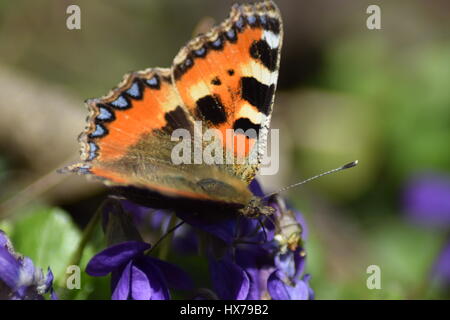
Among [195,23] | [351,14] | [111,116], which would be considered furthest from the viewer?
[351,14]

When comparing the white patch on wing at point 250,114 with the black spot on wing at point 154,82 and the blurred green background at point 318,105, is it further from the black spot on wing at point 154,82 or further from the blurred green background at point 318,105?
the blurred green background at point 318,105

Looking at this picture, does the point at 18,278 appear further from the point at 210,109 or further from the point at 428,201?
the point at 428,201

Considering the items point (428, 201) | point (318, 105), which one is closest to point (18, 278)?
point (428, 201)

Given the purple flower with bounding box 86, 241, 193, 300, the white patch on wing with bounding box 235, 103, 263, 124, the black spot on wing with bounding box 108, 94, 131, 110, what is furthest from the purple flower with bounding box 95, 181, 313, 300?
the black spot on wing with bounding box 108, 94, 131, 110

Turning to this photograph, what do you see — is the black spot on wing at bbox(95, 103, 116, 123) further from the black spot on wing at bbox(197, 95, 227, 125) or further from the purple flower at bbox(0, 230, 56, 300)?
the purple flower at bbox(0, 230, 56, 300)

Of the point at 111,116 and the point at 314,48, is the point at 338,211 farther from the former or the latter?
the point at 111,116
